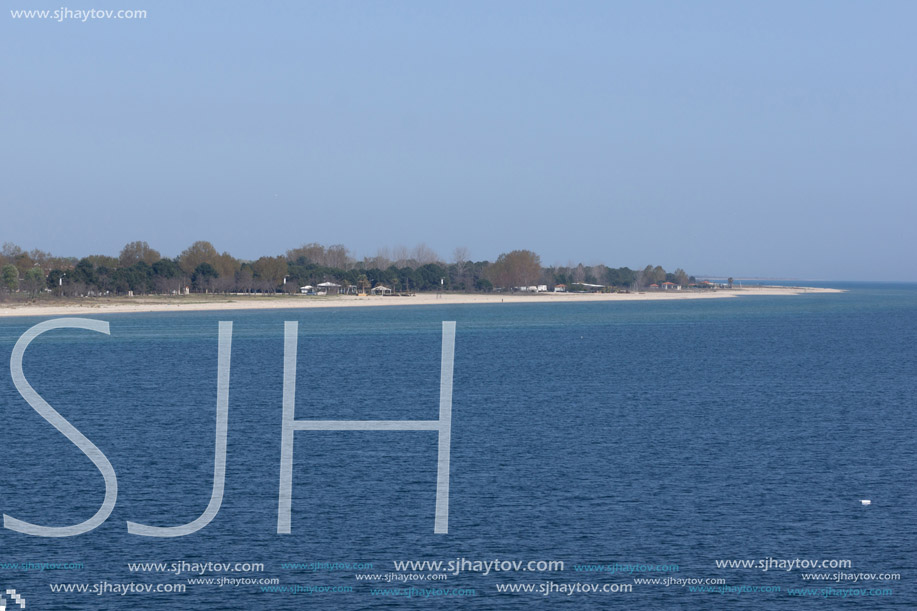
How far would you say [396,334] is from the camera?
142 meters

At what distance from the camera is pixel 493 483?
39.3m

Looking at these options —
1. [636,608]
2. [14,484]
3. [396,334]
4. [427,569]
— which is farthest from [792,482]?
[396,334]

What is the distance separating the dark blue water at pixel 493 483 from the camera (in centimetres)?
2816

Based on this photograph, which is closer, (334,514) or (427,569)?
(427,569)

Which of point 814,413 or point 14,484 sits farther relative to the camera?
point 814,413

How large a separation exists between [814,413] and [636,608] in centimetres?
3847

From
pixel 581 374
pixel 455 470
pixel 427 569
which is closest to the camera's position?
pixel 427 569

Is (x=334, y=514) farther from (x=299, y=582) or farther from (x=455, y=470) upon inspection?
(x=455, y=470)

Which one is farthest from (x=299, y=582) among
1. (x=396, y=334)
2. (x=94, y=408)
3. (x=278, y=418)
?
(x=396, y=334)

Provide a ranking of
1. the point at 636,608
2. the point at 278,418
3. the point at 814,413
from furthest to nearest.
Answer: the point at 814,413
the point at 278,418
the point at 636,608

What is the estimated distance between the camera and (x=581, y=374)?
86000 mm

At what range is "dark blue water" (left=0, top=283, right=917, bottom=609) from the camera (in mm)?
28156

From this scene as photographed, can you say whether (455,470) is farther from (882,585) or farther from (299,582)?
(882,585)

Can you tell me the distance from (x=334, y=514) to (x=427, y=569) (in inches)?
249
